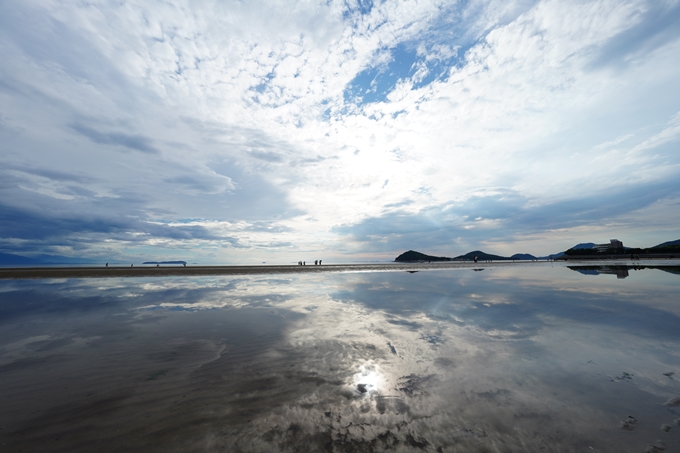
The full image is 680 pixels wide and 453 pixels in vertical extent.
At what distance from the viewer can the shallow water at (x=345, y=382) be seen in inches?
162

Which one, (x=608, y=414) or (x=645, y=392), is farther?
(x=645, y=392)

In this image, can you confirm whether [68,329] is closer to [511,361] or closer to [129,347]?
[129,347]

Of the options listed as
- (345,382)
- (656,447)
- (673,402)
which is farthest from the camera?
(345,382)

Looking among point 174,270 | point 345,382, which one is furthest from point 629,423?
point 174,270

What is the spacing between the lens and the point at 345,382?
6.14 m

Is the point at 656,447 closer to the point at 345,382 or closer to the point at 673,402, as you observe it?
the point at 673,402

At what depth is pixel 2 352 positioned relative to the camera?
27.1 ft

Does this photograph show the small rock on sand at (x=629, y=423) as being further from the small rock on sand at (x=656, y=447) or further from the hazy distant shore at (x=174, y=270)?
the hazy distant shore at (x=174, y=270)

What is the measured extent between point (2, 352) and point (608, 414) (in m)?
15.7

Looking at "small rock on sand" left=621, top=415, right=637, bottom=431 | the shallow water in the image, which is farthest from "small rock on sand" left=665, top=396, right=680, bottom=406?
"small rock on sand" left=621, top=415, right=637, bottom=431

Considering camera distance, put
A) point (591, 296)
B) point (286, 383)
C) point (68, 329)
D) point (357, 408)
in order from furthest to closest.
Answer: point (591, 296) → point (68, 329) → point (286, 383) → point (357, 408)

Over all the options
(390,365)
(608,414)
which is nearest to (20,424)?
(390,365)

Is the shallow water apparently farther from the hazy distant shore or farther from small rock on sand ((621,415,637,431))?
the hazy distant shore

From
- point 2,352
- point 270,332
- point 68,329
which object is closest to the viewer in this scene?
point 2,352
